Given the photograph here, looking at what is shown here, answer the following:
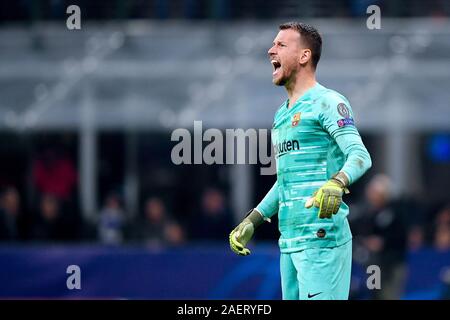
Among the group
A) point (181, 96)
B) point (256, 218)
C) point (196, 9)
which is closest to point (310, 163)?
point (256, 218)

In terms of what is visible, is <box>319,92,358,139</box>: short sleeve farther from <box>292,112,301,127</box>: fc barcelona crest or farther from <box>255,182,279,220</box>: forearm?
<box>255,182,279,220</box>: forearm

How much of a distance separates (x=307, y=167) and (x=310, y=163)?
25 millimetres

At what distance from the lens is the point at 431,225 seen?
14.5 m

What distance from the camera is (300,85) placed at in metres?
6.34

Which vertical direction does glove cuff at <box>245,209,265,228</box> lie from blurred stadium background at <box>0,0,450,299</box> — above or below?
→ below

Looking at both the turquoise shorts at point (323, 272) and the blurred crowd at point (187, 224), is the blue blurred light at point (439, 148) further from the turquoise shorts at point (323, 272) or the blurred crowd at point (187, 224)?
the turquoise shorts at point (323, 272)

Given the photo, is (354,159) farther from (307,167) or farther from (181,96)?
(181,96)

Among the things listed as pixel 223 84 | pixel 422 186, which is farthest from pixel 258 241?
pixel 422 186

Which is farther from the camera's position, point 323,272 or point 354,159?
point 323,272

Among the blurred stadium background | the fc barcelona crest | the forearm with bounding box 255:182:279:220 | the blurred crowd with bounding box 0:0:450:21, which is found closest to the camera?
the fc barcelona crest

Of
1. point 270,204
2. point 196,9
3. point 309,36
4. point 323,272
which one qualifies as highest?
point 196,9

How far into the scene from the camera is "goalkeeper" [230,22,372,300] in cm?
609

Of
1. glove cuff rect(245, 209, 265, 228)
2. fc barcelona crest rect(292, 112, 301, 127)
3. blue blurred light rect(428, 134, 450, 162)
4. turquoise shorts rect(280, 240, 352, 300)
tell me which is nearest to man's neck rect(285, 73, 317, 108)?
fc barcelona crest rect(292, 112, 301, 127)

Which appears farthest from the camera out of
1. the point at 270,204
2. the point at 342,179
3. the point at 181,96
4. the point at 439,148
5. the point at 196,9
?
the point at 439,148
